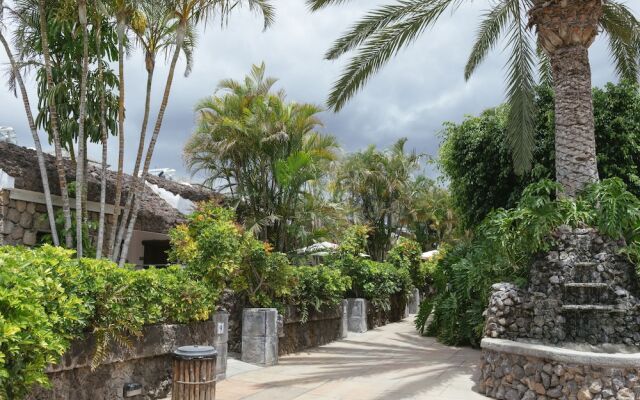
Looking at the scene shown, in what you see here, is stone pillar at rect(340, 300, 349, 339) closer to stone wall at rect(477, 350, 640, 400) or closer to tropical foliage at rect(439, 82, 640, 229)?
tropical foliage at rect(439, 82, 640, 229)

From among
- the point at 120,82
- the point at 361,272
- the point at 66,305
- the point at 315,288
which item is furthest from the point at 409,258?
the point at 66,305

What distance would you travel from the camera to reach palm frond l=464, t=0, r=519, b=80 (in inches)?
459

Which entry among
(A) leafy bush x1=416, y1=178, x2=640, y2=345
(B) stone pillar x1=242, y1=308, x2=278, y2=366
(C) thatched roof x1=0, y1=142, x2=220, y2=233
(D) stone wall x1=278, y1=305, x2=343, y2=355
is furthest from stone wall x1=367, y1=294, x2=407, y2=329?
(B) stone pillar x1=242, y1=308, x2=278, y2=366

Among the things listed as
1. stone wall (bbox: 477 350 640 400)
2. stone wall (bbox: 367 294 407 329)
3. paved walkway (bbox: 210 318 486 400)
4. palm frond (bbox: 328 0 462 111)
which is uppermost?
palm frond (bbox: 328 0 462 111)

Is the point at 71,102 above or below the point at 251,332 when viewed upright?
above

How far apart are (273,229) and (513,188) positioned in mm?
6617

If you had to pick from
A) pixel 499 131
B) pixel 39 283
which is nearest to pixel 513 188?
pixel 499 131

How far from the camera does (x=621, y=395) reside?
6.61m

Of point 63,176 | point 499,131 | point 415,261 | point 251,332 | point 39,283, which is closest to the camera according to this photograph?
point 39,283

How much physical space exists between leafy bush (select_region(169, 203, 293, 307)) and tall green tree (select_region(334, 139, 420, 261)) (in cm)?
1781

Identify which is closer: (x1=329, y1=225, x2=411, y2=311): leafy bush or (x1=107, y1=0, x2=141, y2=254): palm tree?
(x1=107, y1=0, x2=141, y2=254): palm tree

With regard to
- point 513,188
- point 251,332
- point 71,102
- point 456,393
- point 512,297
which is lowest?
point 456,393

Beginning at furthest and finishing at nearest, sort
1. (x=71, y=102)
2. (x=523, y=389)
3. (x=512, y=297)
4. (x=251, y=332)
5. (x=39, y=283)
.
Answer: (x=71, y=102) → (x=251, y=332) → (x=512, y=297) → (x=523, y=389) → (x=39, y=283)

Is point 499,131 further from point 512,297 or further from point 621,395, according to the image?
point 621,395
